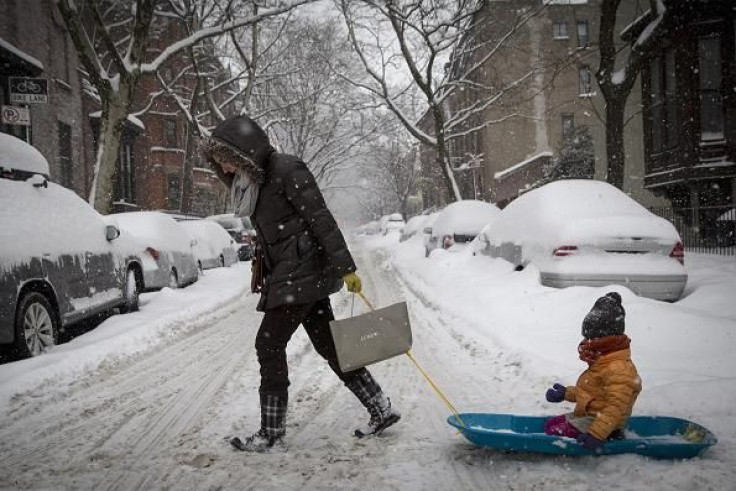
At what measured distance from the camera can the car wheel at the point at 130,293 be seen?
826cm

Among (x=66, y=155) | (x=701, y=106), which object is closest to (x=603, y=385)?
(x=701, y=106)

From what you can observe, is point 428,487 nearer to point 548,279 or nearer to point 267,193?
point 267,193

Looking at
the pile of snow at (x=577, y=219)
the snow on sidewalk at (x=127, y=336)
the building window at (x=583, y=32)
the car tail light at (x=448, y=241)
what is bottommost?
the snow on sidewalk at (x=127, y=336)

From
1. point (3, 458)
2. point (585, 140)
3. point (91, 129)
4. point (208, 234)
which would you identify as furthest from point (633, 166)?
point (3, 458)

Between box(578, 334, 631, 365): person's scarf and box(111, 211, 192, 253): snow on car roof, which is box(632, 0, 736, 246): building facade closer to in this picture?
box(111, 211, 192, 253): snow on car roof

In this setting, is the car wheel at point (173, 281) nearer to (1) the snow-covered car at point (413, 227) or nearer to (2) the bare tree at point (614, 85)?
(2) the bare tree at point (614, 85)

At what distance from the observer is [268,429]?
127 inches

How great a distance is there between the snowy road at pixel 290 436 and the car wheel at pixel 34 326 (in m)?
0.80

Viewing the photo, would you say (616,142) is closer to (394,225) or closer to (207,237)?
(207,237)

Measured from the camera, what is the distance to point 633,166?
27.4 meters

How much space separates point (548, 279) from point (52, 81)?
18540 mm

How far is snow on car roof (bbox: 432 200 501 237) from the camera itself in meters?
14.3

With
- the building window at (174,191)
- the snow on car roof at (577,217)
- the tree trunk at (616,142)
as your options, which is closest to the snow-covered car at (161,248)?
the snow on car roof at (577,217)

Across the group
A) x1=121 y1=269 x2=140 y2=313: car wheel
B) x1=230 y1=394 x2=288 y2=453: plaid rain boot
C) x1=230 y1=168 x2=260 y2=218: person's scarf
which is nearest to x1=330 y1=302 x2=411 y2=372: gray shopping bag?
x1=230 y1=394 x2=288 y2=453: plaid rain boot
